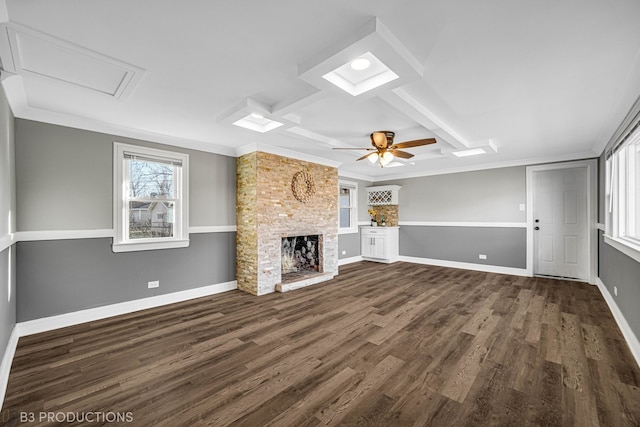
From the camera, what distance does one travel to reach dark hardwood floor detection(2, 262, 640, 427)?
5.82 ft

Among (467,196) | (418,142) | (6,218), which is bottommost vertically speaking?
(6,218)

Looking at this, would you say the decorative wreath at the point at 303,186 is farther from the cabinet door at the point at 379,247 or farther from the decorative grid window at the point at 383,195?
the decorative grid window at the point at 383,195

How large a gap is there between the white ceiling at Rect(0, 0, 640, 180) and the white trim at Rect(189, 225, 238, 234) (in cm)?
151

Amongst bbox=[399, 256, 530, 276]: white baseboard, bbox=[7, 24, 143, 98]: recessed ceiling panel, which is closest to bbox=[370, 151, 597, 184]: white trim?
bbox=[399, 256, 530, 276]: white baseboard

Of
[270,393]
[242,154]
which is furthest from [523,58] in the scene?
[242,154]

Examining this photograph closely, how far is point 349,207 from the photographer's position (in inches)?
284

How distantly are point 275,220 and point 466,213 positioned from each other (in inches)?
174

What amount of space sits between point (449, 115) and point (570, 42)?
4.38 feet

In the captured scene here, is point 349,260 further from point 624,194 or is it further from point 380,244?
point 624,194

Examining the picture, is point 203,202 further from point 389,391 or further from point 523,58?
point 523,58

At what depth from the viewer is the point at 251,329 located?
3045 mm

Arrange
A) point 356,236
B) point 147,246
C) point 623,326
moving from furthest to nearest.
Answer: point 356,236, point 147,246, point 623,326

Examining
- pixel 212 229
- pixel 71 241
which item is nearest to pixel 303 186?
pixel 212 229

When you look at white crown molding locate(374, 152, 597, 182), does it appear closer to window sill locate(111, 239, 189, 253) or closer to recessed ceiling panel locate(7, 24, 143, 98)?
window sill locate(111, 239, 189, 253)
